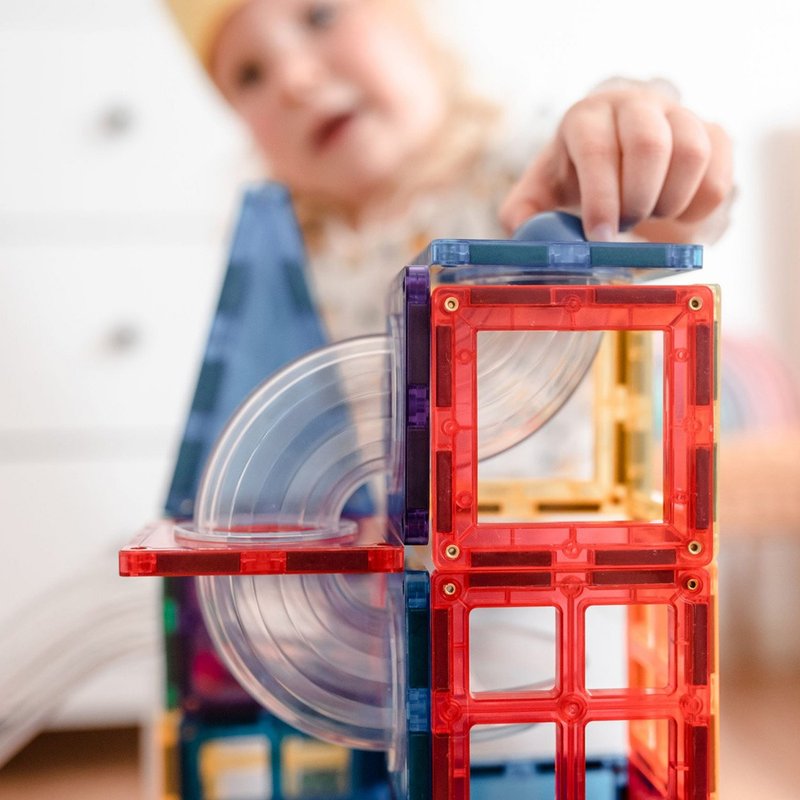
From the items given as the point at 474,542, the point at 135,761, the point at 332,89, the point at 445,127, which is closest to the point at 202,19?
the point at 332,89

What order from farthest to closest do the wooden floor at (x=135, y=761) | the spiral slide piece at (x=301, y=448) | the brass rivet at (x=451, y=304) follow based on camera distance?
the wooden floor at (x=135, y=761) < the spiral slide piece at (x=301, y=448) < the brass rivet at (x=451, y=304)

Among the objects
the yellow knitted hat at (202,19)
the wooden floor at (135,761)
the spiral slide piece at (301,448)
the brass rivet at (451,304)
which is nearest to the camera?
the brass rivet at (451,304)

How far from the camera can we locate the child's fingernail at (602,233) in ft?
2.89

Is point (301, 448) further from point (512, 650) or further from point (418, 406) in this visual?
point (512, 650)

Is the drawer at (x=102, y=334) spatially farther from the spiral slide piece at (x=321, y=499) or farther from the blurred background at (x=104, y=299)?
the spiral slide piece at (x=321, y=499)

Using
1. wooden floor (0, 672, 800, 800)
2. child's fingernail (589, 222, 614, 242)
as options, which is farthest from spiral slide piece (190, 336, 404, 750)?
wooden floor (0, 672, 800, 800)

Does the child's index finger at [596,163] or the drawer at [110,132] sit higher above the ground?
the drawer at [110,132]

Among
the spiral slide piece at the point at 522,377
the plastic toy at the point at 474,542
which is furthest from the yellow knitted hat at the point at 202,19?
the spiral slide piece at the point at 522,377

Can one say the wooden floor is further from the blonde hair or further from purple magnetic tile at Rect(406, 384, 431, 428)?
the blonde hair

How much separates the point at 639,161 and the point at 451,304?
27 cm

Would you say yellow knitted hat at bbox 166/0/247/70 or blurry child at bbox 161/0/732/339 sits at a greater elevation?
yellow knitted hat at bbox 166/0/247/70

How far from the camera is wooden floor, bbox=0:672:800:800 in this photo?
115cm

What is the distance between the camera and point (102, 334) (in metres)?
1.27

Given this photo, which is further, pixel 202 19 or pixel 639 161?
pixel 202 19
